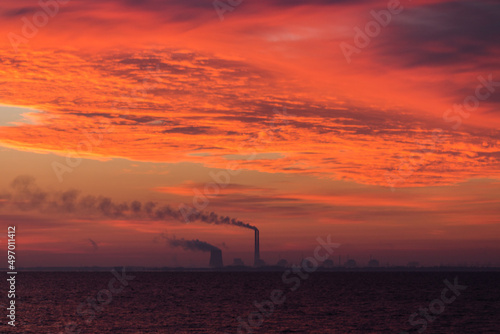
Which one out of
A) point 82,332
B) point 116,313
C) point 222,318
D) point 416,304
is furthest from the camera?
point 416,304

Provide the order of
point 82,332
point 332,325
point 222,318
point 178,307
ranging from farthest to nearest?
point 178,307 < point 222,318 < point 332,325 < point 82,332

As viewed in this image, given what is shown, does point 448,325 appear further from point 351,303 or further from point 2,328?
point 2,328

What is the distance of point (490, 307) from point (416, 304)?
16.0 meters

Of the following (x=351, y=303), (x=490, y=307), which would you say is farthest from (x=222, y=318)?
(x=490, y=307)

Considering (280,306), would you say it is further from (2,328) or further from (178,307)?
(2,328)

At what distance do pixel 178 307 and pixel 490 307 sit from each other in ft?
227

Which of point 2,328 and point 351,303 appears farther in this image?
point 351,303

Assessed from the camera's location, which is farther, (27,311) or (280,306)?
(280,306)

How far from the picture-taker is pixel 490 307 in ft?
444

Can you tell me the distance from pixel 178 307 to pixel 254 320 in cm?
3448

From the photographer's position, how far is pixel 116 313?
373ft

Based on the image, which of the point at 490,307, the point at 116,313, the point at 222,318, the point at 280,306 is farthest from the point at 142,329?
the point at 490,307

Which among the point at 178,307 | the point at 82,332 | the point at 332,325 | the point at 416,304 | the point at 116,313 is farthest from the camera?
the point at 416,304

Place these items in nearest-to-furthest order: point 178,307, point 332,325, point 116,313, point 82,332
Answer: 1. point 82,332
2. point 332,325
3. point 116,313
4. point 178,307
